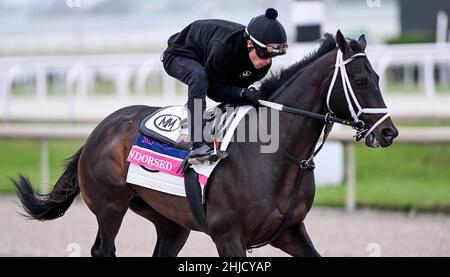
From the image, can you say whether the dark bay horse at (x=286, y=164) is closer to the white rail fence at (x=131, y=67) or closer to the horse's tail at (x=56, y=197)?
the horse's tail at (x=56, y=197)

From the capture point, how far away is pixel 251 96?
4949mm

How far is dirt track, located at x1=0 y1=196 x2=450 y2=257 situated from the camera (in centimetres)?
718

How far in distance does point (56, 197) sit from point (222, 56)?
1.77 m

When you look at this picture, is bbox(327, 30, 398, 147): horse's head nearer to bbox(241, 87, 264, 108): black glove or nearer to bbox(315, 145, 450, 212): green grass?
bbox(241, 87, 264, 108): black glove

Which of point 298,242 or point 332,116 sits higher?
point 332,116

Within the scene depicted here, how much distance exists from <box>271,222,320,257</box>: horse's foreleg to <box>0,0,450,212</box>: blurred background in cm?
196

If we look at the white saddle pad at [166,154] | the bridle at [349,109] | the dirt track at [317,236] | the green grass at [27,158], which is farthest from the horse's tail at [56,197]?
the green grass at [27,158]

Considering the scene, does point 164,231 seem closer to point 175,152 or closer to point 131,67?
point 175,152

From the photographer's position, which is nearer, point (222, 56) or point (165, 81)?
point (222, 56)

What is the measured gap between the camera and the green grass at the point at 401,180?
919 cm

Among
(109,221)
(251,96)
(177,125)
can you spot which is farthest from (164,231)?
(251,96)

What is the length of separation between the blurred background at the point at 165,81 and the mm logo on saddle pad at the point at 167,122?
4.83 ft
